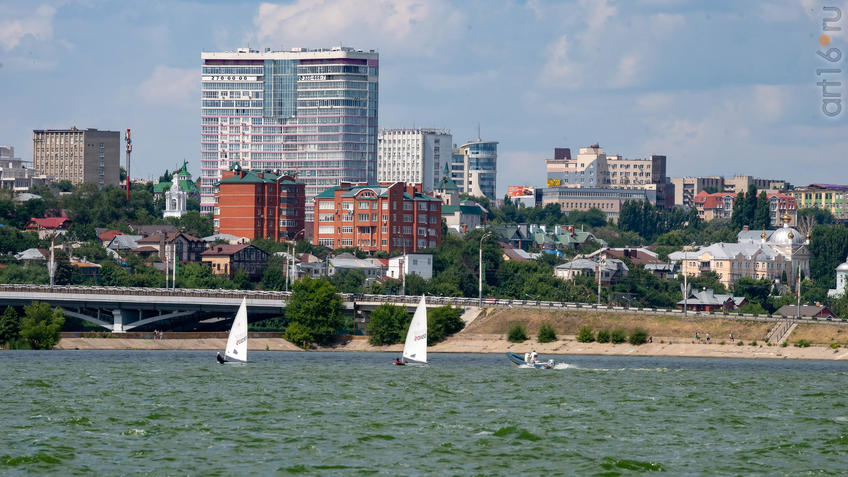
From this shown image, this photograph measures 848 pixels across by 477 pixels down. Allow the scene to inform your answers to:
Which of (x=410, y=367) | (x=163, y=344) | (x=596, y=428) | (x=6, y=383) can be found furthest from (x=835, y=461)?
(x=163, y=344)

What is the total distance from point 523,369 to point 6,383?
150ft

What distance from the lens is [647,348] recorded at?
164m

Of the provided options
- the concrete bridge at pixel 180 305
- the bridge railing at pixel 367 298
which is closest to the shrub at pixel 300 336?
the concrete bridge at pixel 180 305

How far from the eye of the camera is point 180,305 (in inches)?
6924

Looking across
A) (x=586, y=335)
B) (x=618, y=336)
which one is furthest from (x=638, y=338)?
(x=586, y=335)

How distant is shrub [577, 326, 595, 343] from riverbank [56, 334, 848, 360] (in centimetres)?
68

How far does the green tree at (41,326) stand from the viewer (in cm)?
15600

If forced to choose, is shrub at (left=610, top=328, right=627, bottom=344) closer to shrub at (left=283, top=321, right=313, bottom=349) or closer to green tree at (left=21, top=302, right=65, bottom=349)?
shrub at (left=283, top=321, right=313, bottom=349)

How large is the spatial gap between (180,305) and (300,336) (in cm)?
1666

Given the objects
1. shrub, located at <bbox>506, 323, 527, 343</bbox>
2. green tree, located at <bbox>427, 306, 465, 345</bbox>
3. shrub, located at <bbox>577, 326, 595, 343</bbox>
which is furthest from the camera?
green tree, located at <bbox>427, 306, 465, 345</bbox>

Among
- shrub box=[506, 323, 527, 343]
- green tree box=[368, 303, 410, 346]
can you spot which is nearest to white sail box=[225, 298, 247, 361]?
green tree box=[368, 303, 410, 346]

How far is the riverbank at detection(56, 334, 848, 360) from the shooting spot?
6225 inches

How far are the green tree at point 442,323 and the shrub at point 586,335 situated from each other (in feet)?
49.6

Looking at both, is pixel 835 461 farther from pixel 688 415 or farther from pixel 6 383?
pixel 6 383
